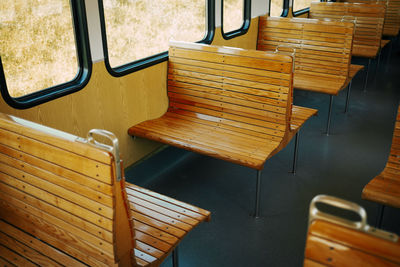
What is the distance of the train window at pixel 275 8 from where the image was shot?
6462 mm

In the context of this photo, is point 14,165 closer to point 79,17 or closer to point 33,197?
point 33,197

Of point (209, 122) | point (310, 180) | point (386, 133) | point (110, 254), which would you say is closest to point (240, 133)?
point (209, 122)

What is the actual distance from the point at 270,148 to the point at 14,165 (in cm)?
209

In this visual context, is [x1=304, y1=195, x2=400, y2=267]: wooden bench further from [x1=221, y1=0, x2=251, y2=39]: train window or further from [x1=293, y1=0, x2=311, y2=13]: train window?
[x1=293, y1=0, x2=311, y2=13]: train window

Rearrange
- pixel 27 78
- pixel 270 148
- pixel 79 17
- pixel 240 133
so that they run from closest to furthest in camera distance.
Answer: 1. pixel 27 78
2. pixel 79 17
3. pixel 270 148
4. pixel 240 133

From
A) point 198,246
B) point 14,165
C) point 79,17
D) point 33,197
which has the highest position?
point 79,17

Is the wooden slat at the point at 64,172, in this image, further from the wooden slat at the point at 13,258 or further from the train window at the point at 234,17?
the train window at the point at 234,17

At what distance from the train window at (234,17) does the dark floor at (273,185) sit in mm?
1589

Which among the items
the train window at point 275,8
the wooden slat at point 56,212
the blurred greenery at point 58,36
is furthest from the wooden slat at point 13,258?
the train window at point 275,8

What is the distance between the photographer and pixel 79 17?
3.17 m

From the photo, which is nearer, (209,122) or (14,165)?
(14,165)

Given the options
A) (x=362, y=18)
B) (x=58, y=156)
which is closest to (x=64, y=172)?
(x=58, y=156)

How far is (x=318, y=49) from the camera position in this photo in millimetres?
5344

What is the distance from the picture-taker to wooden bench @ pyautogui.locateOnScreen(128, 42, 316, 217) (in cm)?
358
